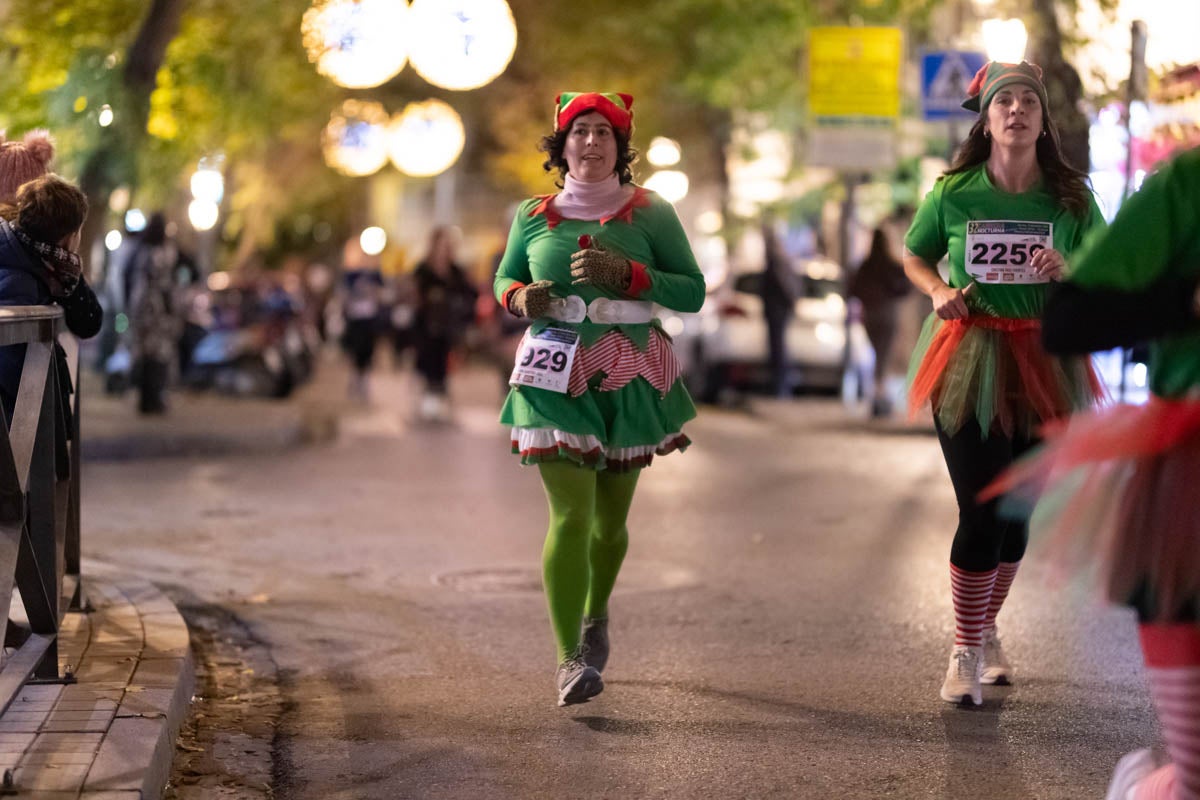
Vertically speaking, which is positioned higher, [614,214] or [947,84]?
[947,84]

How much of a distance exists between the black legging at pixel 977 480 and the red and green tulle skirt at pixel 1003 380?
0.04m

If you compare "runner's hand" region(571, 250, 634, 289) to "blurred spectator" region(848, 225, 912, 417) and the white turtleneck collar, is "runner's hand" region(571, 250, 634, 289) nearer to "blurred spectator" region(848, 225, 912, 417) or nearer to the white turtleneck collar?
the white turtleneck collar

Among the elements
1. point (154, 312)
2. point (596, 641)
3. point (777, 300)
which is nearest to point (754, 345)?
point (777, 300)

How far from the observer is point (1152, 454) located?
3559mm

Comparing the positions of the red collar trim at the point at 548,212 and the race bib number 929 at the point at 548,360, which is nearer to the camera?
the race bib number 929 at the point at 548,360

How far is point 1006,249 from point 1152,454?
268cm

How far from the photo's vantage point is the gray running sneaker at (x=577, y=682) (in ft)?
20.4

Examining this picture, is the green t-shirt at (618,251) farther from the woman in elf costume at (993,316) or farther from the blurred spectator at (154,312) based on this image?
the blurred spectator at (154,312)

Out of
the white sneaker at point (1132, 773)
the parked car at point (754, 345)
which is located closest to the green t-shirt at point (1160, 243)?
the white sneaker at point (1132, 773)

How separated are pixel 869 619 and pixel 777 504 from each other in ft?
14.1

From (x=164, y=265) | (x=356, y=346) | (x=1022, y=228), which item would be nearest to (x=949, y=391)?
(x=1022, y=228)

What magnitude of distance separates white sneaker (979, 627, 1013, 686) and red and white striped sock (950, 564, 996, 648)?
1.56ft

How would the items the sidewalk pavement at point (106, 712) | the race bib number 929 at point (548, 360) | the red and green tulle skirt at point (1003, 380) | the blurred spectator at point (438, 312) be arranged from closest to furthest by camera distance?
the sidewalk pavement at point (106, 712) < the red and green tulle skirt at point (1003, 380) < the race bib number 929 at point (548, 360) < the blurred spectator at point (438, 312)

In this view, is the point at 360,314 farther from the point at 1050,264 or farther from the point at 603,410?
the point at 1050,264
